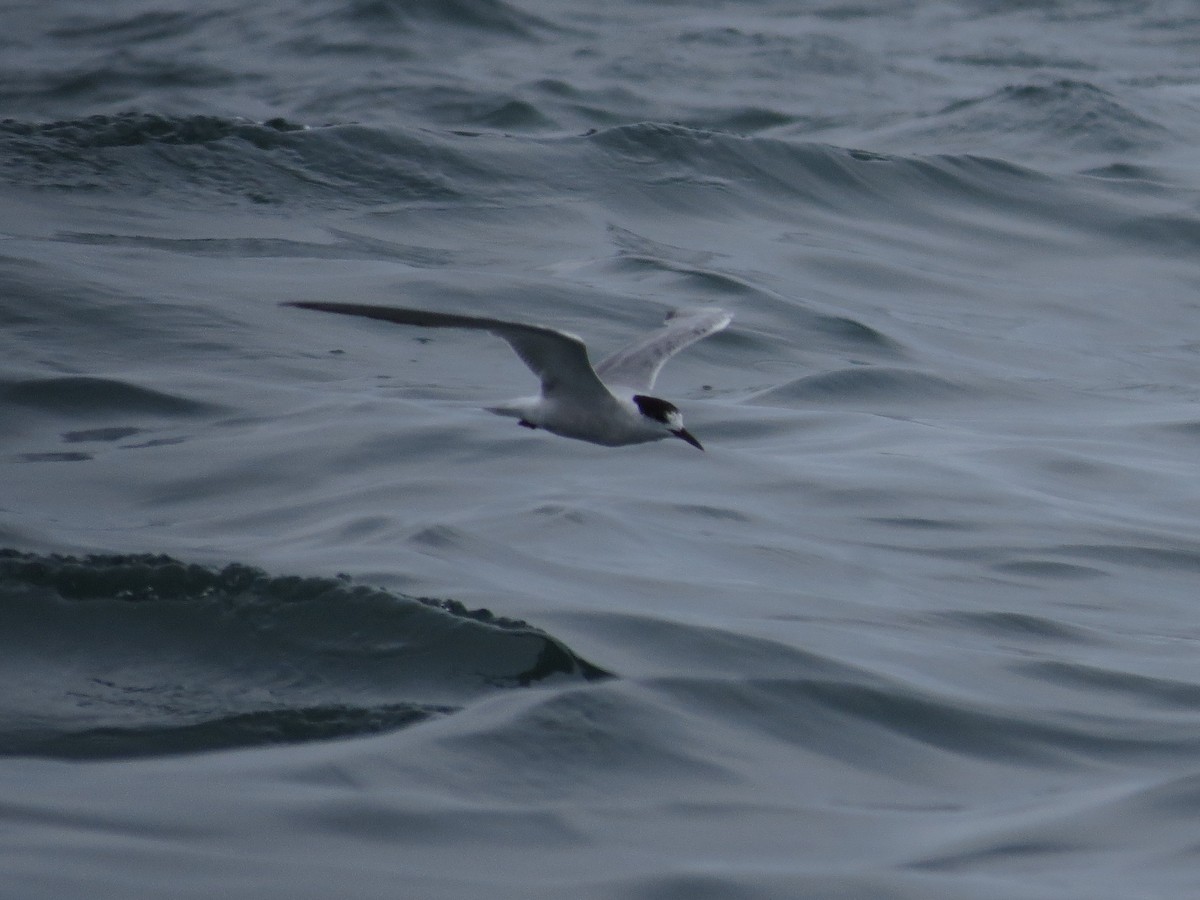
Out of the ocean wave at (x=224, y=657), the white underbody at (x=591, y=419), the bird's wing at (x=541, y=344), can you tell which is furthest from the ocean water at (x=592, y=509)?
the bird's wing at (x=541, y=344)

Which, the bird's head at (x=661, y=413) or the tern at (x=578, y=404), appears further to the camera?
the bird's head at (x=661, y=413)

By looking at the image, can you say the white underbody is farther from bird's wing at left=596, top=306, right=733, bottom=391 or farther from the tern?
bird's wing at left=596, top=306, right=733, bottom=391

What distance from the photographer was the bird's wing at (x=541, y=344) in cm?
665

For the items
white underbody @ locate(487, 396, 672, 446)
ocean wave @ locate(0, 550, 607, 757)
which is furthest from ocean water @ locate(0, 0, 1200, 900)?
white underbody @ locate(487, 396, 672, 446)

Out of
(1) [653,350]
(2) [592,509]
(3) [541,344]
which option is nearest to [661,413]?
(3) [541,344]

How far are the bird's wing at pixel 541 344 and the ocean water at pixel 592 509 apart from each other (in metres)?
0.87

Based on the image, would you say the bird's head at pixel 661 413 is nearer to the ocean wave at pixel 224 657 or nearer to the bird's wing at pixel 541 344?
the bird's wing at pixel 541 344

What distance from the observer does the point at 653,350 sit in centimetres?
935

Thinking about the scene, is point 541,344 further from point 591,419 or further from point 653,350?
point 653,350

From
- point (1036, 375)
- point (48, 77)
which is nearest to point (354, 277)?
point (1036, 375)

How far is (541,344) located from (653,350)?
1.68 metres

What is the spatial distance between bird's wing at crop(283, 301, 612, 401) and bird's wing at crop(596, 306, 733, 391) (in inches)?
39.2

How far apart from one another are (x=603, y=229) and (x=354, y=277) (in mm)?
3132

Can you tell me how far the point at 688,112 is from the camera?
21938 millimetres
